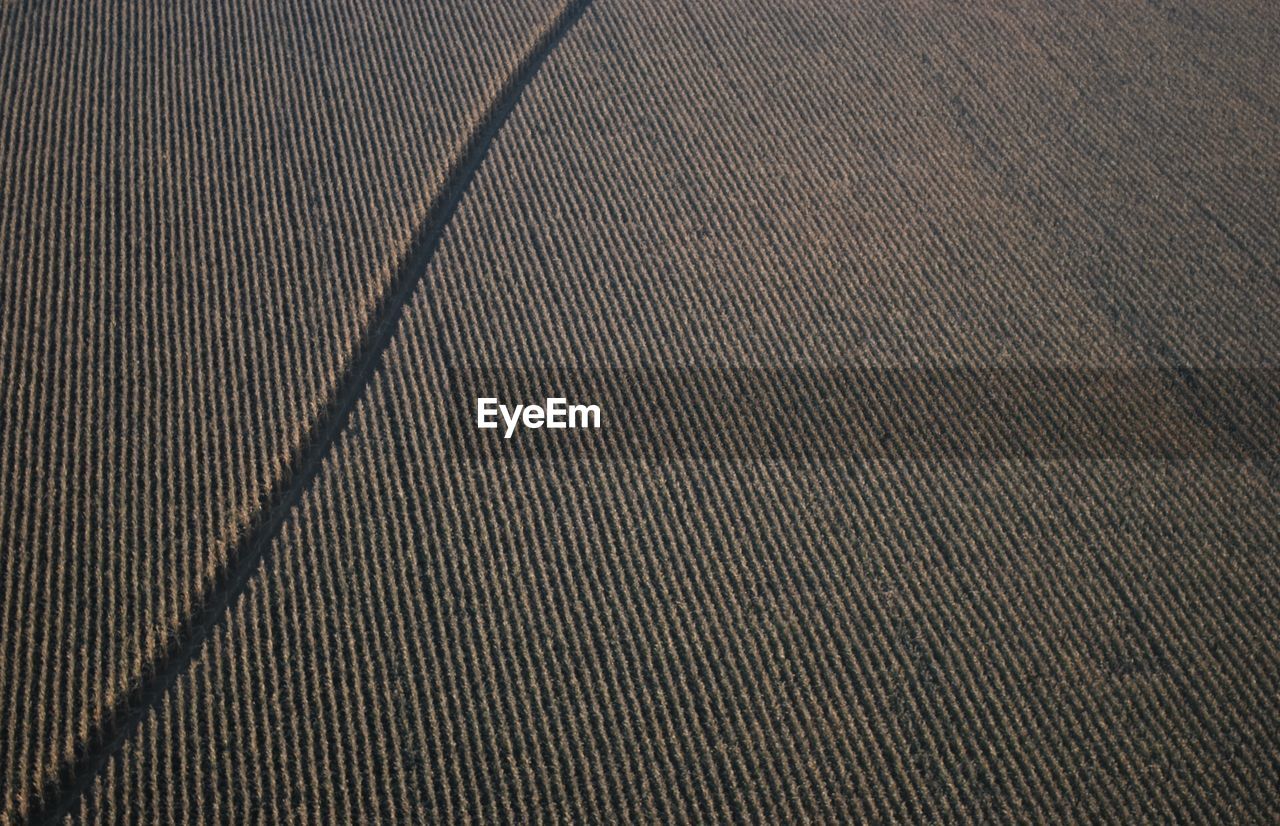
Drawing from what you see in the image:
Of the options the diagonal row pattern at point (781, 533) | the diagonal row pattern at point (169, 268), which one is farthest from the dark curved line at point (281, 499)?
the diagonal row pattern at point (781, 533)

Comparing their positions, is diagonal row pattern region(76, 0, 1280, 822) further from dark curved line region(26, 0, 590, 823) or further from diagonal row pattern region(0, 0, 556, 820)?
diagonal row pattern region(0, 0, 556, 820)

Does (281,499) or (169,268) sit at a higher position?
(169,268)

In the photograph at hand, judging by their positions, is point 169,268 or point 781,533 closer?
point 781,533

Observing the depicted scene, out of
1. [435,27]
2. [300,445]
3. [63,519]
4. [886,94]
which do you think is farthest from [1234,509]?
[435,27]

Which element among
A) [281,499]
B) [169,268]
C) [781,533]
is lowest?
[781,533]

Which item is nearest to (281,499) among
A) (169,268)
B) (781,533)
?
(169,268)

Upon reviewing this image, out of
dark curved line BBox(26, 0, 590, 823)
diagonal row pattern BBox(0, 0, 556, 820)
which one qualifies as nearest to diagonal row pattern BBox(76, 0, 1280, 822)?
dark curved line BBox(26, 0, 590, 823)

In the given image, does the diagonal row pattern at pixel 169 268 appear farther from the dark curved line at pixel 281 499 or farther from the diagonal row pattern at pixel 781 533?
the diagonal row pattern at pixel 781 533

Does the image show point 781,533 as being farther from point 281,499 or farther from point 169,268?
point 169,268
